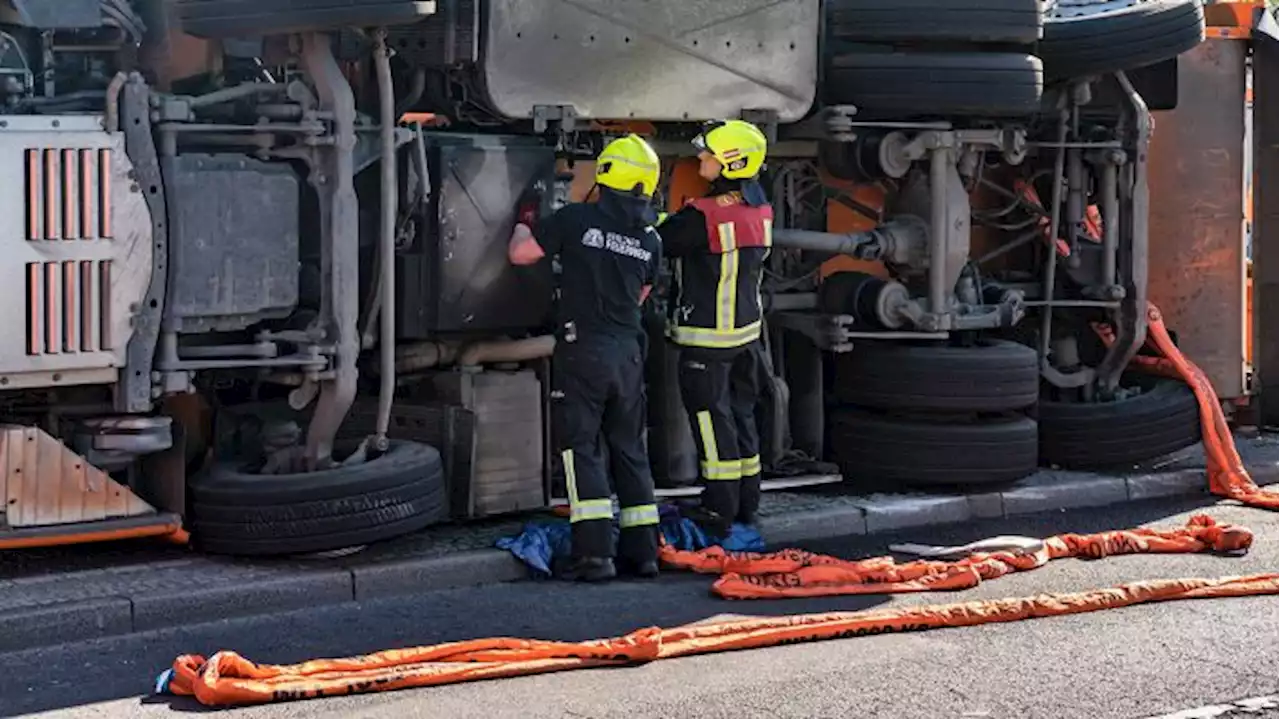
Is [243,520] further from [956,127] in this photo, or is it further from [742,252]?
[956,127]

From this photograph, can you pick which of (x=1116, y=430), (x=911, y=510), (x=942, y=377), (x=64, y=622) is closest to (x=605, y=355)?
(x=911, y=510)

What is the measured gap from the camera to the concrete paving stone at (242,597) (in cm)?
689

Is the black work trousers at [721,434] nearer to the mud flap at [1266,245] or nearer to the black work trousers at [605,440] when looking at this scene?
the black work trousers at [605,440]

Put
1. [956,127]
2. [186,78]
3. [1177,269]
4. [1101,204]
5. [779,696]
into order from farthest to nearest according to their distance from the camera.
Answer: [1177,269] < [1101,204] < [956,127] < [186,78] < [779,696]

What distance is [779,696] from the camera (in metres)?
6.07

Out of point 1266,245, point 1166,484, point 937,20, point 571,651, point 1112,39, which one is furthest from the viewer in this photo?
point 1266,245

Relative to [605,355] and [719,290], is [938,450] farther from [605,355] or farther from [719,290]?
[605,355]

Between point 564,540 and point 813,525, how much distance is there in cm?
138

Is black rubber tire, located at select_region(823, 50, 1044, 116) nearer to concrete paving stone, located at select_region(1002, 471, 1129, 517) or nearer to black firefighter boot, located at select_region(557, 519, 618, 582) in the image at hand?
concrete paving stone, located at select_region(1002, 471, 1129, 517)

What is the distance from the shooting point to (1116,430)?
1020 cm

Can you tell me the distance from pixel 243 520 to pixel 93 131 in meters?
1.55

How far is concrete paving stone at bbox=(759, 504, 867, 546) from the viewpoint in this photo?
8.73 m

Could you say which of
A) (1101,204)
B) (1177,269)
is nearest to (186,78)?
(1101,204)

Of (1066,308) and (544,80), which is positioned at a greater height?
(544,80)
